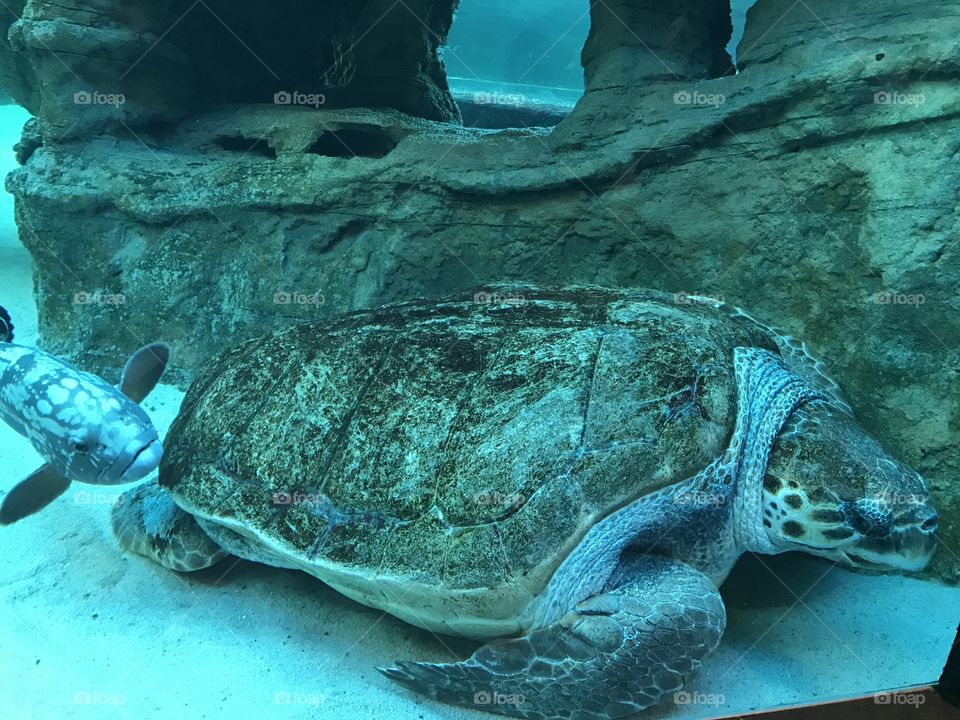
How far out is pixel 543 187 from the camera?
337 cm

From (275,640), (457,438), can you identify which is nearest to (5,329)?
(275,640)

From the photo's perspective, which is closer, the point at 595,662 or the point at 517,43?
the point at 595,662

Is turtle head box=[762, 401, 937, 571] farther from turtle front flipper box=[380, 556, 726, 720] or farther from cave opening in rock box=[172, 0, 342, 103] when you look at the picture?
cave opening in rock box=[172, 0, 342, 103]

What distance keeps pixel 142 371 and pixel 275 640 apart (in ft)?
5.58

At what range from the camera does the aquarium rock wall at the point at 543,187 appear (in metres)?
2.56

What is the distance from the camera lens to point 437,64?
19.4 feet

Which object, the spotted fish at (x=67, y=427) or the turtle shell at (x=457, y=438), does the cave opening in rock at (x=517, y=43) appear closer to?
the turtle shell at (x=457, y=438)

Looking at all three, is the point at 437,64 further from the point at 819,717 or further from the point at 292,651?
the point at 819,717

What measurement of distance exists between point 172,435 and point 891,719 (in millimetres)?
2777

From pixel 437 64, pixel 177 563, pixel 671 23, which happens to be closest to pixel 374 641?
pixel 177 563

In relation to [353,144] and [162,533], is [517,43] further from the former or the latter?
[162,533]

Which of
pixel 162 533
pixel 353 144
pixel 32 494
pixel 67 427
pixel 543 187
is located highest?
pixel 353 144

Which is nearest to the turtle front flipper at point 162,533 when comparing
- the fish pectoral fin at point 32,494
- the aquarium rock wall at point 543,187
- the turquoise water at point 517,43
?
the fish pectoral fin at point 32,494

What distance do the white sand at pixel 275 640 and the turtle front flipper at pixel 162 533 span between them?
9 cm
